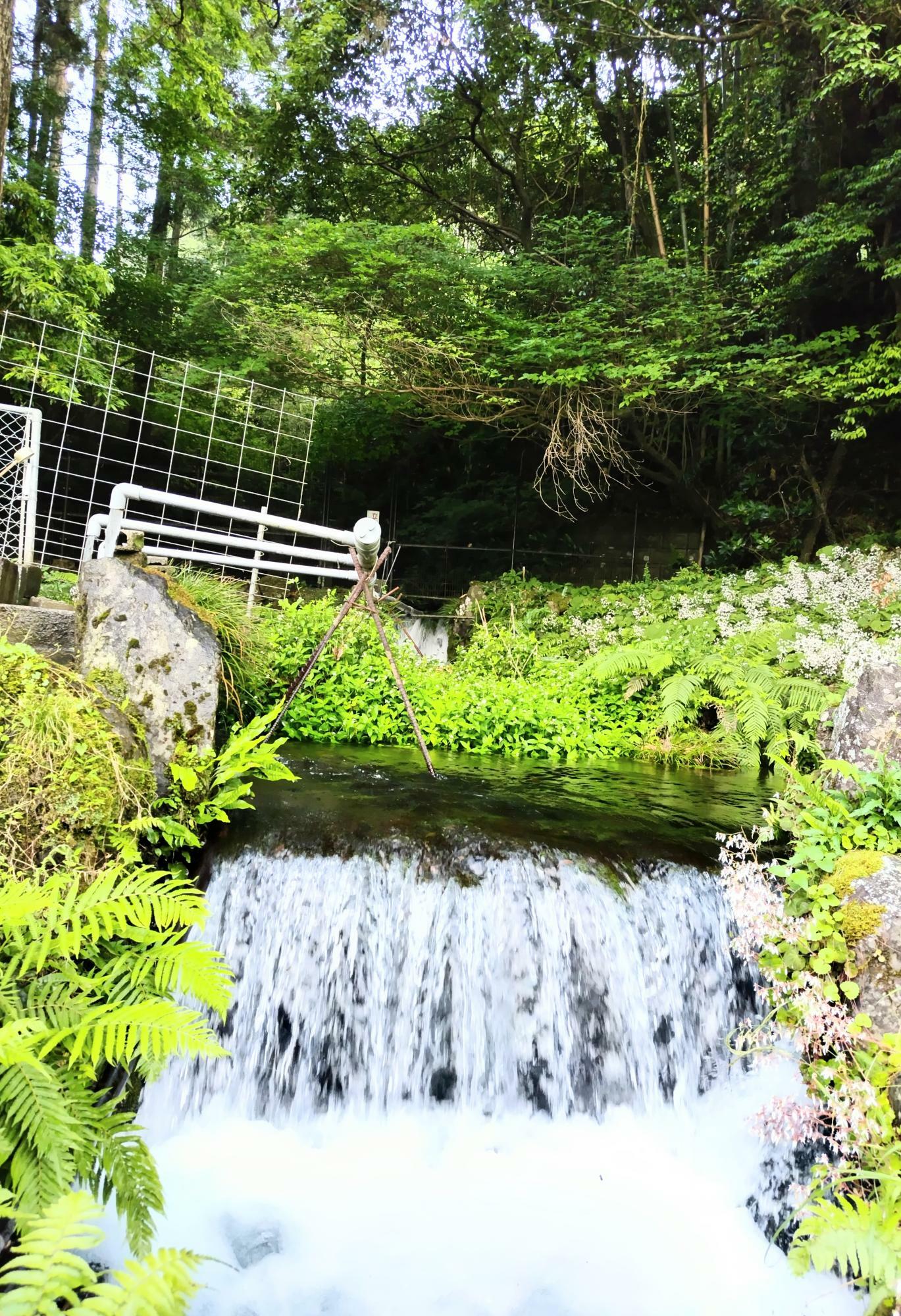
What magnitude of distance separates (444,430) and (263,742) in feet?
36.0

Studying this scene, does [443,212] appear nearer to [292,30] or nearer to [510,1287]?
[292,30]

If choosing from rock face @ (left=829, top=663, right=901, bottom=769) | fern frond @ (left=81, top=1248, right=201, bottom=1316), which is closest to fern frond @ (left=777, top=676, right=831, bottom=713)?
rock face @ (left=829, top=663, right=901, bottom=769)

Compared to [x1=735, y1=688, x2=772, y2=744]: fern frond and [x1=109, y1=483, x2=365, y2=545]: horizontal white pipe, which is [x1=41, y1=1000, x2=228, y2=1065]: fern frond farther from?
[x1=735, y1=688, x2=772, y2=744]: fern frond

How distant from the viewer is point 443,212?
13086 mm

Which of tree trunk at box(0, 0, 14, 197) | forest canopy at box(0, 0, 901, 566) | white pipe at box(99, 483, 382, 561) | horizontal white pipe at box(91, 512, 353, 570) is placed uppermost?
forest canopy at box(0, 0, 901, 566)

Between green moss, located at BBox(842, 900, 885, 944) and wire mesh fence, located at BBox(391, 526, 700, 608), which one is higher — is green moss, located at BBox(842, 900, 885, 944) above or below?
below

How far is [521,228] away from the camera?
513 inches

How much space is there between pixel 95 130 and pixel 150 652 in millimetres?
11782

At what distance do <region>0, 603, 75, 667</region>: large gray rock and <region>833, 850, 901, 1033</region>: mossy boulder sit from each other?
435cm

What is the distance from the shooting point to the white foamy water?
2607 millimetres

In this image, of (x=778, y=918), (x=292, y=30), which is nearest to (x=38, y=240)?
(x=292, y=30)

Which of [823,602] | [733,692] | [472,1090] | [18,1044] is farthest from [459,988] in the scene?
[823,602]

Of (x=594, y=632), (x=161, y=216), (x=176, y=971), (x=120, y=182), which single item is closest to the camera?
(x=176, y=971)

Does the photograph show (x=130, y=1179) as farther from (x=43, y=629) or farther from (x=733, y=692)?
(x=733, y=692)
